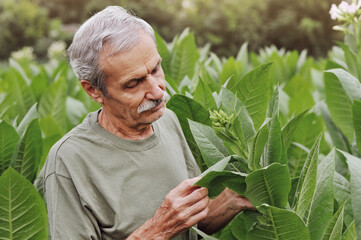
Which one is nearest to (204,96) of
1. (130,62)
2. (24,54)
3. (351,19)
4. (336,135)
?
(130,62)

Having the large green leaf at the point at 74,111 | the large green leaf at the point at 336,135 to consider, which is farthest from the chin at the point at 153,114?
the large green leaf at the point at 74,111

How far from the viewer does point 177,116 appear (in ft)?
7.06

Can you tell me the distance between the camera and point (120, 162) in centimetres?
186

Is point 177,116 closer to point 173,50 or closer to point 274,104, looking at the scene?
point 274,104

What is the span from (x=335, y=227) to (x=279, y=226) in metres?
0.22

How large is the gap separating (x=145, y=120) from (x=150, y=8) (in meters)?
35.0

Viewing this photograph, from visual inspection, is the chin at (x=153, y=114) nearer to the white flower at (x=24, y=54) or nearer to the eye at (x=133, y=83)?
the eye at (x=133, y=83)

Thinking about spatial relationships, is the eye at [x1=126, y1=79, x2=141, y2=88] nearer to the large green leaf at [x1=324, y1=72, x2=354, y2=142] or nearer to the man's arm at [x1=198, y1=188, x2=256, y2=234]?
the man's arm at [x1=198, y1=188, x2=256, y2=234]

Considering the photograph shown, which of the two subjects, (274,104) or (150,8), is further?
(150,8)

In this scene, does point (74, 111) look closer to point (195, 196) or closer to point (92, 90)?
point (92, 90)

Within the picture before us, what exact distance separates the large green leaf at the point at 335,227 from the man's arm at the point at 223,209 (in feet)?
0.82

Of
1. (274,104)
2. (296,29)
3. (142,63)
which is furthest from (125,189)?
(296,29)

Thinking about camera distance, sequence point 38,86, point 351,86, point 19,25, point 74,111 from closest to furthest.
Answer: point 351,86
point 74,111
point 38,86
point 19,25

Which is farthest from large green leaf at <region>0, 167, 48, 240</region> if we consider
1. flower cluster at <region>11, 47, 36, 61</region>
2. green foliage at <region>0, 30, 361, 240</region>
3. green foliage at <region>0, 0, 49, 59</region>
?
green foliage at <region>0, 0, 49, 59</region>
